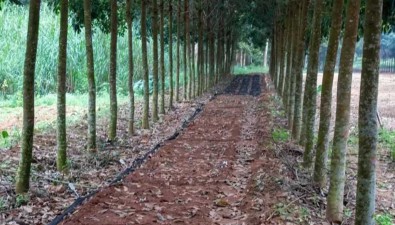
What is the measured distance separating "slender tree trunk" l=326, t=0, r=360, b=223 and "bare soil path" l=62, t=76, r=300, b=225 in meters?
0.72

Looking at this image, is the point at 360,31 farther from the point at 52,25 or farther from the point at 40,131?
the point at 52,25

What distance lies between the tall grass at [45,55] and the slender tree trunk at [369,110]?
14675 mm

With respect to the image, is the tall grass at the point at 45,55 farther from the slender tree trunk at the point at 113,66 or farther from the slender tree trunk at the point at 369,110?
the slender tree trunk at the point at 369,110

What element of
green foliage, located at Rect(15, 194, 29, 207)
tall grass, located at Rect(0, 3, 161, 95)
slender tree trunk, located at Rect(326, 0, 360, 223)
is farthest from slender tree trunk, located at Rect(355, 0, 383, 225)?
tall grass, located at Rect(0, 3, 161, 95)

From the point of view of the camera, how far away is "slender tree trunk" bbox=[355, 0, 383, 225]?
3.86 meters

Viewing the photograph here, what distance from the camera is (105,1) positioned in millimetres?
11578

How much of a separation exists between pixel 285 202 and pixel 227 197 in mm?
982

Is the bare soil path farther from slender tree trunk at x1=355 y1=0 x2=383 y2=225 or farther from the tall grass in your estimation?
the tall grass

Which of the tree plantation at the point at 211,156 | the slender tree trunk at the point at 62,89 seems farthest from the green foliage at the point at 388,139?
the slender tree trunk at the point at 62,89

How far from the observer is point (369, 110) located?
393 centimetres

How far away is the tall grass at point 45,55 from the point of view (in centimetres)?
1866

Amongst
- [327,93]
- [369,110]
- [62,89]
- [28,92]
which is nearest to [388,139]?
[327,93]

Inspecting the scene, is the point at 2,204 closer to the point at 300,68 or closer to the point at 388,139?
the point at 300,68

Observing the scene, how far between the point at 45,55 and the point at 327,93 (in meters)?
15.1
